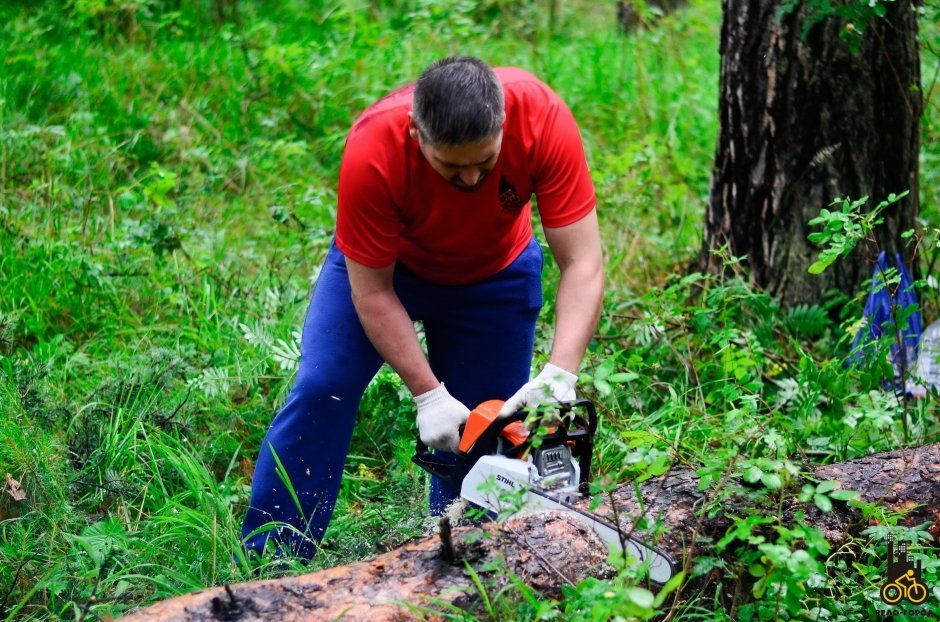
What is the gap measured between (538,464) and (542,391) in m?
0.21

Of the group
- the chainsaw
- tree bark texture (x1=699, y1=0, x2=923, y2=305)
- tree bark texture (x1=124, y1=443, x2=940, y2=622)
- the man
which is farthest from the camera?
tree bark texture (x1=699, y1=0, x2=923, y2=305)

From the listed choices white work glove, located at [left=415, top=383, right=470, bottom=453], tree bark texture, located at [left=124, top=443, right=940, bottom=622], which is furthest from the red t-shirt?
tree bark texture, located at [left=124, top=443, right=940, bottom=622]

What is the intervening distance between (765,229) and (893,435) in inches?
46.8

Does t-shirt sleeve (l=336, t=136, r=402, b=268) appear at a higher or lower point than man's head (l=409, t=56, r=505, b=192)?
lower

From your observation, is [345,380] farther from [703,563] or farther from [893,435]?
[893,435]

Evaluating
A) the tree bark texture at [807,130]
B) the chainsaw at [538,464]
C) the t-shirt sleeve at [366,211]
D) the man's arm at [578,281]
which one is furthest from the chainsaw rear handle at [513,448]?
the tree bark texture at [807,130]

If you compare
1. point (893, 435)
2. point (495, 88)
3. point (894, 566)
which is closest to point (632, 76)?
point (893, 435)

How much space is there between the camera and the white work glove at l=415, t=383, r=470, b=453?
2996 mm

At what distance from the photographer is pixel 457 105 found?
8.66 ft

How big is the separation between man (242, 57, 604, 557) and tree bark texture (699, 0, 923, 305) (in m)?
1.56

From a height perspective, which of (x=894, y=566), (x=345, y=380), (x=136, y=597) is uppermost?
(x=345, y=380)

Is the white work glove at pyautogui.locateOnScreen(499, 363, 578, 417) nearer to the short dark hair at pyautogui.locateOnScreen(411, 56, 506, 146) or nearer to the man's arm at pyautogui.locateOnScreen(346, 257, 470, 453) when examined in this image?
the man's arm at pyautogui.locateOnScreen(346, 257, 470, 453)

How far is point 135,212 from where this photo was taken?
18.1ft

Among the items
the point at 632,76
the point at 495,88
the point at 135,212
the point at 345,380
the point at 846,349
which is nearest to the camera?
the point at 495,88
